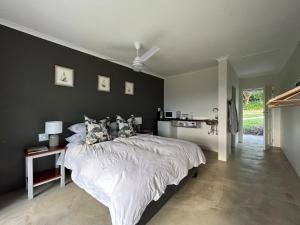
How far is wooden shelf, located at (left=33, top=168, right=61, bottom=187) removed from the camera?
224cm

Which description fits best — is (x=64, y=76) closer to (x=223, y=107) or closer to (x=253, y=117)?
(x=223, y=107)

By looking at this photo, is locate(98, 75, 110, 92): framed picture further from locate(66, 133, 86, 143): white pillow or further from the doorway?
the doorway

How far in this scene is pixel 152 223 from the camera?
5.36 feet

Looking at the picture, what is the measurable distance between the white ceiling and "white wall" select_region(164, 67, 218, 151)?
4.30 feet

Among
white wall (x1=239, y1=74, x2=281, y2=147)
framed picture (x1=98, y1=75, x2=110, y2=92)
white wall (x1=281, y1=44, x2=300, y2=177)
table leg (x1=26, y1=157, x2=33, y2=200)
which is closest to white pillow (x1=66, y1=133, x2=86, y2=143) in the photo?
table leg (x1=26, y1=157, x2=33, y2=200)

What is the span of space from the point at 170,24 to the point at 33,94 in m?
2.61

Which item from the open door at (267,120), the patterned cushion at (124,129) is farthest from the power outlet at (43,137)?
the open door at (267,120)

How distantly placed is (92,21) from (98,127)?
5.88 ft

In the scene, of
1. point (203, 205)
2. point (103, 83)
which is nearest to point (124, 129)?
point (103, 83)

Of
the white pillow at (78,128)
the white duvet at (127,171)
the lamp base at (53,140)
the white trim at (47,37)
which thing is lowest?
the white duvet at (127,171)

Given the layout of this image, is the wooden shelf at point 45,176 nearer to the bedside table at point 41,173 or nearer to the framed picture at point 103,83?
the bedside table at point 41,173

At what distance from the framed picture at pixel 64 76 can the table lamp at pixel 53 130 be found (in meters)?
0.84

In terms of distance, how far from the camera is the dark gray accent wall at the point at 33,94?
2.23 metres

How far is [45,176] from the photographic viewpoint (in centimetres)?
238
